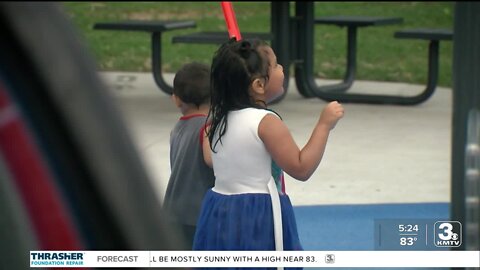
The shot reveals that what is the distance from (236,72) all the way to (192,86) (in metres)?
0.50

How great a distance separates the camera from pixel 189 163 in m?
2.76

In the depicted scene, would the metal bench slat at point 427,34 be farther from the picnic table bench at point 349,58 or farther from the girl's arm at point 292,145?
the girl's arm at point 292,145

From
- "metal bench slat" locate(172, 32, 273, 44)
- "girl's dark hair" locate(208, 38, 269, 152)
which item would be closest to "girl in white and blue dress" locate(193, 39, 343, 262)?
"girl's dark hair" locate(208, 38, 269, 152)

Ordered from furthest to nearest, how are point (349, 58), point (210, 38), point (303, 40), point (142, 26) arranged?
point (349, 58) → point (303, 40) → point (142, 26) → point (210, 38)

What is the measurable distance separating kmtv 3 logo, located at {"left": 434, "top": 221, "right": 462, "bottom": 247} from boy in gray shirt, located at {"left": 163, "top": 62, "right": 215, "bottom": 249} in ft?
2.09

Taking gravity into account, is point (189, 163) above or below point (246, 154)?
below

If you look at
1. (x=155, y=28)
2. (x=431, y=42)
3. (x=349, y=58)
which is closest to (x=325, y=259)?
(x=431, y=42)

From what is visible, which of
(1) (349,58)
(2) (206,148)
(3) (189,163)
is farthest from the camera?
(1) (349,58)

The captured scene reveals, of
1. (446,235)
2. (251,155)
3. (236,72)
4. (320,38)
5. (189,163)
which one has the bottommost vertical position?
(320,38)

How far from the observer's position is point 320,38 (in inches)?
580

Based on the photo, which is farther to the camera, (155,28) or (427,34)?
(155,28)

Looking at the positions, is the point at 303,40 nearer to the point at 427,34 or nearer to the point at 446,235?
the point at 427,34

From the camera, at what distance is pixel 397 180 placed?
19.9ft

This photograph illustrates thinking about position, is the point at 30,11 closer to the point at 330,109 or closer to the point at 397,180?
the point at 330,109
